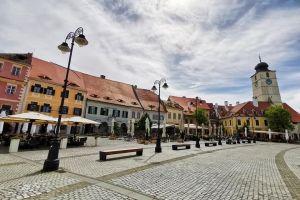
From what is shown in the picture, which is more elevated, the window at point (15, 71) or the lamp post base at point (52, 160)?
the window at point (15, 71)

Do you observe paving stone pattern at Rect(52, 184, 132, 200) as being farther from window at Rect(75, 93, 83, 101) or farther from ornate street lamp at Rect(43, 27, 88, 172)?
window at Rect(75, 93, 83, 101)

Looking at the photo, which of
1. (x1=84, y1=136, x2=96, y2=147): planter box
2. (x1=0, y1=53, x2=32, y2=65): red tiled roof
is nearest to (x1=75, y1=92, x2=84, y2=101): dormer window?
(x1=0, y1=53, x2=32, y2=65): red tiled roof

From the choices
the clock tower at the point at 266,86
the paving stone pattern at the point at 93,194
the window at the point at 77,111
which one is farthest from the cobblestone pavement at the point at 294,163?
the clock tower at the point at 266,86

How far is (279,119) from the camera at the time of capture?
165ft

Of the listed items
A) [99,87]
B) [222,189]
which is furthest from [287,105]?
[222,189]

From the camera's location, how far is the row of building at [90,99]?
93.9 feet

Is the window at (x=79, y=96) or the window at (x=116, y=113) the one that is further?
the window at (x=116, y=113)

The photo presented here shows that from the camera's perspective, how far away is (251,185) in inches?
292

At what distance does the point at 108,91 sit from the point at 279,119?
42.9 metres

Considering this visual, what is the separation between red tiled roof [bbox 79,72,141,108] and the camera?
3978 centimetres

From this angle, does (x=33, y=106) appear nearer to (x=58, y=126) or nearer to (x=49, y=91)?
(x=49, y=91)

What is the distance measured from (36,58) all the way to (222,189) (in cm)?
3809

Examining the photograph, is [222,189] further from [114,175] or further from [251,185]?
[114,175]

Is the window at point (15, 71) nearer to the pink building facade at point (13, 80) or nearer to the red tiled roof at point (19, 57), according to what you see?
the pink building facade at point (13, 80)
